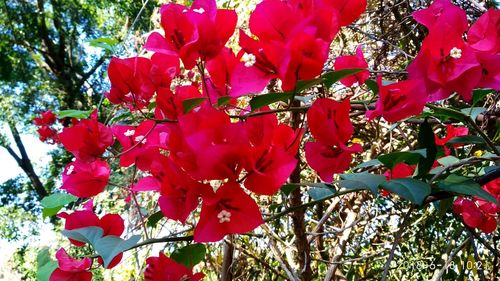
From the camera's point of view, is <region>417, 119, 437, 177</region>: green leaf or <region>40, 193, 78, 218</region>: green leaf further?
<region>40, 193, 78, 218</region>: green leaf

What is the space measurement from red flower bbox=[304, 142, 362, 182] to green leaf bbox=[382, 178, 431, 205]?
45mm

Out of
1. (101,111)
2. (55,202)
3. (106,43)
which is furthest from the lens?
(101,111)

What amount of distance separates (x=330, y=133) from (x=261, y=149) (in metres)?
0.06

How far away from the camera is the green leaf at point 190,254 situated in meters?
0.52

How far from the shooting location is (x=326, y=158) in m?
0.43

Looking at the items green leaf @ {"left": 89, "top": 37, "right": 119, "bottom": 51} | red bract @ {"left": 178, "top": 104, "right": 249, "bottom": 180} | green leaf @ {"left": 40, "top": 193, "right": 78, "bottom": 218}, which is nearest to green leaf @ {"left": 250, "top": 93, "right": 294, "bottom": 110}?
red bract @ {"left": 178, "top": 104, "right": 249, "bottom": 180}

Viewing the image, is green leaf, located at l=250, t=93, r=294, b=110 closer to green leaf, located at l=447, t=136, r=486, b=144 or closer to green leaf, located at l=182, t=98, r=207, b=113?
green leaf, located at l=182, t=98, r=207, b=113

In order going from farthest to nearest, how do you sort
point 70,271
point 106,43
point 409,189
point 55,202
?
point 106,43
point 55,202
point 70,271
point 409,189

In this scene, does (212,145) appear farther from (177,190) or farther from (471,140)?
(471,140)

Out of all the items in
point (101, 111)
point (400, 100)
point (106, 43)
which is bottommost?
point (400, 100)

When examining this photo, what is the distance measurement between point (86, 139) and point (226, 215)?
0.63 feet

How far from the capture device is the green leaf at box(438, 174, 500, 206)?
0.39 meters

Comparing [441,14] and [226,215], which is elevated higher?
[441,14]

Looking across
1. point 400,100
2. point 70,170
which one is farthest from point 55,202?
point 400,100
